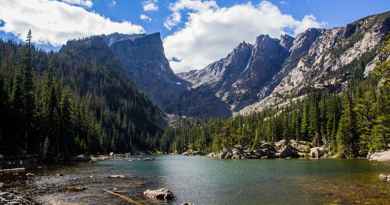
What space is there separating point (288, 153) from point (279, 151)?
4219 mm

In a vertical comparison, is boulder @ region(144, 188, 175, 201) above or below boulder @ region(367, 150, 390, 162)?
below

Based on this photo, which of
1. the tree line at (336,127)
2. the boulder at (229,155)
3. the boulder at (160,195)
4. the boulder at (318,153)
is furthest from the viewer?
the boulder at (229,155)

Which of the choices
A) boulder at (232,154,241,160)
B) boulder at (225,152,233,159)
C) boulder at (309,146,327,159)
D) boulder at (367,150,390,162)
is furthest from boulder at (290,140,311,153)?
boulder at (367,150,390,162)

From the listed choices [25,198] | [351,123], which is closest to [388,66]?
[25,198]

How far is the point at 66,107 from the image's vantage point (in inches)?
4291

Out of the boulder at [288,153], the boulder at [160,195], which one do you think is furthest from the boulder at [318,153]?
the boulder at [160,195]

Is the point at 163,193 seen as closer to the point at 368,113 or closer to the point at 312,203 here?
the point at 312,203

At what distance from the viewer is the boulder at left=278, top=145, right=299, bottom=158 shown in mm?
129125

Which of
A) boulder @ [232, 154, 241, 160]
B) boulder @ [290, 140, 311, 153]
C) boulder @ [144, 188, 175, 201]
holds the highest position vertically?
boulder @ [290, 140, 311, 153]

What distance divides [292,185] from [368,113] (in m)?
68.1

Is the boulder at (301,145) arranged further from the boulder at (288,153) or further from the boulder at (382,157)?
the boulder at (382,157)

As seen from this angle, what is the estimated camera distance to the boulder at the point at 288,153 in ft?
424

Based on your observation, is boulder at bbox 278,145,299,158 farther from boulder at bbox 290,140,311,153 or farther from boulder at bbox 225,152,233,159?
boulder at bbox 225,152,233,159

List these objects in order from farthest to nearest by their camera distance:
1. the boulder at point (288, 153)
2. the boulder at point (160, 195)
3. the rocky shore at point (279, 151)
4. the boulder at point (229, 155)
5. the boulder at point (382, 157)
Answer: the boulder at point (229, 155) < the boulder at point (288, 153) < the rocky shore at point (279, 151) < the boulder at point (382, 157) < the boulder at point (160, 195)
